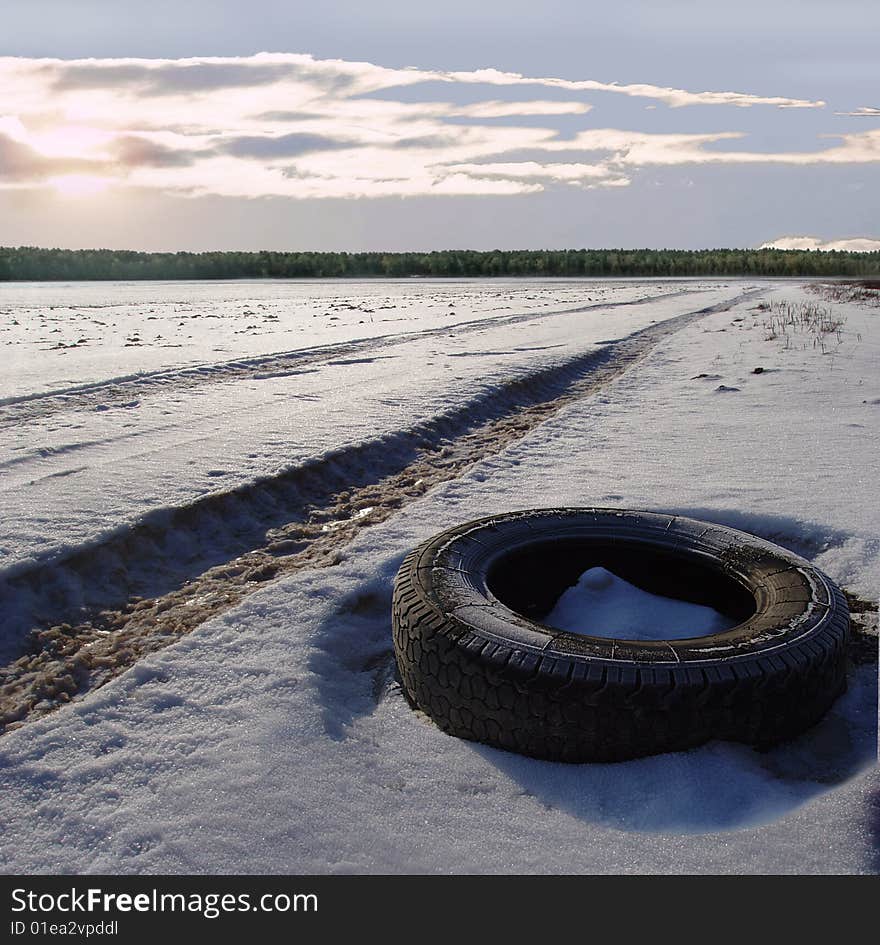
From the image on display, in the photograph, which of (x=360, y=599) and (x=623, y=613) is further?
(x=360, y=599)

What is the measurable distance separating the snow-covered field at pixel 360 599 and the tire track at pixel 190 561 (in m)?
0.03

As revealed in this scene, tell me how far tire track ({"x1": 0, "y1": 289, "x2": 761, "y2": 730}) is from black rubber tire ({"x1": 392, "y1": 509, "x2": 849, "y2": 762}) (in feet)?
3.44

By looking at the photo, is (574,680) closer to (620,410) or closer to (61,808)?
(61,808)

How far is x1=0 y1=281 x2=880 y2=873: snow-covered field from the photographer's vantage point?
2.03 meters

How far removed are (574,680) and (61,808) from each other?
1.40m

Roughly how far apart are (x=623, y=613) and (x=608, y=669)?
875 mm

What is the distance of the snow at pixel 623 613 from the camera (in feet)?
9.98

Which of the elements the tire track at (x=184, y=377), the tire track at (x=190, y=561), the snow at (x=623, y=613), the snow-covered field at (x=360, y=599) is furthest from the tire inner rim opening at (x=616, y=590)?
the tire track at (x=184, y=377)

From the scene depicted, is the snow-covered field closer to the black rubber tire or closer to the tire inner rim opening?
the black rubber tire

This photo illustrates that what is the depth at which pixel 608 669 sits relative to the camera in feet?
7.54

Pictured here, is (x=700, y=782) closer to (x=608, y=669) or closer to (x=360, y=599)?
(x=608, y=669)

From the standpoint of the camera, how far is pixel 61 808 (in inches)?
84.5

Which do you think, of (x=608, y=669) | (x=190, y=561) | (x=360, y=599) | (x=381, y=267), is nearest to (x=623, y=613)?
(x=608, y=669)
